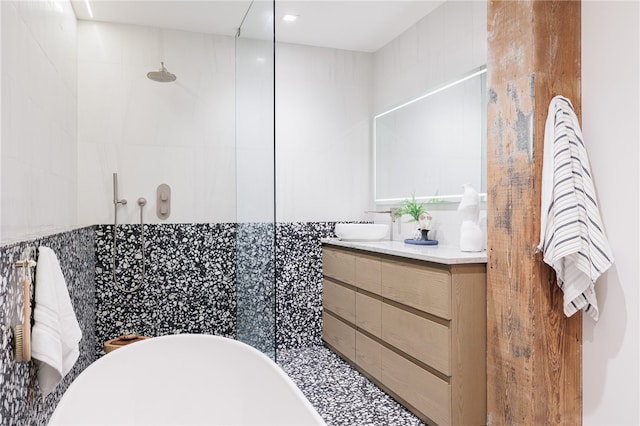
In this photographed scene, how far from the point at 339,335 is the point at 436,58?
7.36 ft

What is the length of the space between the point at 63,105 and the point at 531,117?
2.53 metres

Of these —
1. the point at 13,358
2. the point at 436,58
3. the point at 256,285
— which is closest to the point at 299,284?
the point at 256,285

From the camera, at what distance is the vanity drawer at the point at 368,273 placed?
3.00 meters

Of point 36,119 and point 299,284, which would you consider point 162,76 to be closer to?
point 36,119

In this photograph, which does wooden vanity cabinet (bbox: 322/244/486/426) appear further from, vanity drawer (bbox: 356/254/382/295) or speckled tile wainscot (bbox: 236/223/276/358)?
speckled tile wainscot (bbox: 236/223/276/358)

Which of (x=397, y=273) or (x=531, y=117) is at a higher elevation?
(x=531, y=117)

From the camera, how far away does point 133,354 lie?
5.16 ft

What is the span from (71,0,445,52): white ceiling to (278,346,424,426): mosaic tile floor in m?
2.56

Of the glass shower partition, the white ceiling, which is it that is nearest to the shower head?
the white ceiling

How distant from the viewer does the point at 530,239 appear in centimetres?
215

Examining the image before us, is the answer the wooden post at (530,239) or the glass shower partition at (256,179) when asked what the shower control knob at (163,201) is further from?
the wooden post at (530,239)

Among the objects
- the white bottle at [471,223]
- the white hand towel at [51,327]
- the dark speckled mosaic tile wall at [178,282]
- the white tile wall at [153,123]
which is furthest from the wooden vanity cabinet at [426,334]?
the white hand towel at [51,327]

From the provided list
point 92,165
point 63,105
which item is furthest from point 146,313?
point 63,105

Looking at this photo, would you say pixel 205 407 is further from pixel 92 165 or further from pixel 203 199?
pixel 92 165
